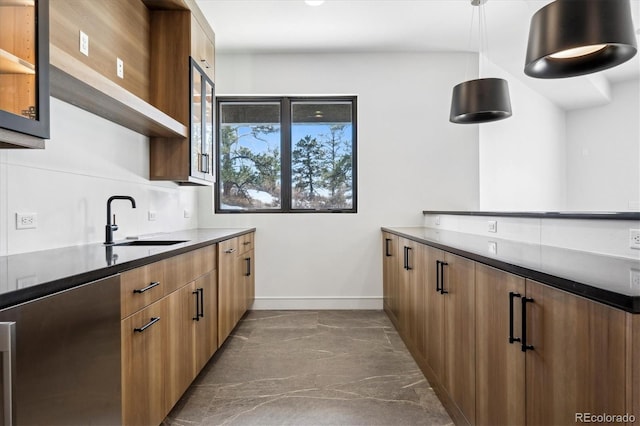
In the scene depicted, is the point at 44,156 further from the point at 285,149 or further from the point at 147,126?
the point at 285,149

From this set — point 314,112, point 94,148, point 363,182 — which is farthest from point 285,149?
point 94,148

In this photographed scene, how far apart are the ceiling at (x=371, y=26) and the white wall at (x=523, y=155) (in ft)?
2.24

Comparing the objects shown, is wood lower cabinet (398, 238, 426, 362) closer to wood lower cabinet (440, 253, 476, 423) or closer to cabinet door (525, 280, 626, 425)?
wood lower cabinet (440, 253, 476, 423)

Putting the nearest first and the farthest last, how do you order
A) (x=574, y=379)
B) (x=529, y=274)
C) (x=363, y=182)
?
1. (x=574, y=379)
2. (x=529, y=274)
3. (x=363, y=182)

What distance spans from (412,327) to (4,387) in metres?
2.42

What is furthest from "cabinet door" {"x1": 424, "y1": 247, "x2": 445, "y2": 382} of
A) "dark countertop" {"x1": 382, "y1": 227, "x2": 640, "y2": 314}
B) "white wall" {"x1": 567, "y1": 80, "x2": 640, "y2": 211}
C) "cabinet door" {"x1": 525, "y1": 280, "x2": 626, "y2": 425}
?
"white wall" {"x1": 567, "y1": 80, "x2": 640, "y2": 211}

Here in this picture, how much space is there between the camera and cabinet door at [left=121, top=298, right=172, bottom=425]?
4.71 feet

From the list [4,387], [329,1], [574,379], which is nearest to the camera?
[4,387]

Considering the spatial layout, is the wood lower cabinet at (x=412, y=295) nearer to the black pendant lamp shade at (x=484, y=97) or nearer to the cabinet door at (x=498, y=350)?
the cabinet door at (x=498, y=350)

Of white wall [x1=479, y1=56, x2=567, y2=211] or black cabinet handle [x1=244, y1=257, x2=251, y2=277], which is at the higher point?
white wall [x1=479, y1=56, x2=567, y2=211]

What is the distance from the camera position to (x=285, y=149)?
14.1ft

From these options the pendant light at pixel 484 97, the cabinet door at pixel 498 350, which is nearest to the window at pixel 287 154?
the pendant light at pixel 484 97

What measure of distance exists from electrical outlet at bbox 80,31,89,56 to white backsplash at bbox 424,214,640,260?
262 centimetres

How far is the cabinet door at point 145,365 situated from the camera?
1.43 metres
